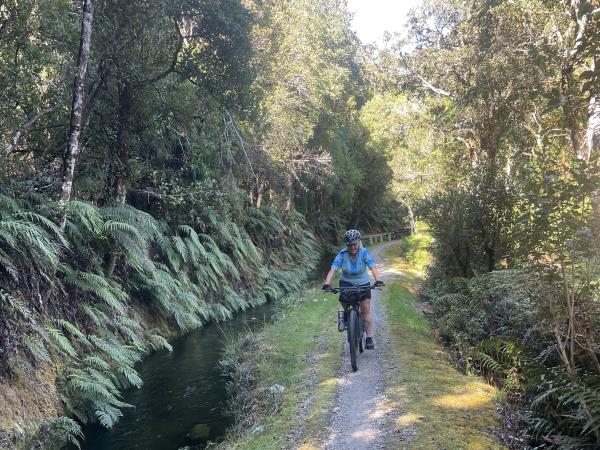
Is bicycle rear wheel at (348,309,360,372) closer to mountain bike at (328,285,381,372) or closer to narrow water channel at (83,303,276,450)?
mountain bike at (328,285,381,372)

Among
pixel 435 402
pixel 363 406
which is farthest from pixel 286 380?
pixel 435 402

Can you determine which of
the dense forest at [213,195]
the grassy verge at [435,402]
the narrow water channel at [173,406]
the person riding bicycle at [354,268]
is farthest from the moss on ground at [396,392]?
the person riding bicycle at [354,268]

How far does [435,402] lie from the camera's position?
18.4 feet

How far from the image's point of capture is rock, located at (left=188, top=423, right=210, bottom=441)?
6973mm

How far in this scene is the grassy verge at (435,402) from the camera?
4727mm

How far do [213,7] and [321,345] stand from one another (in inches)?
308

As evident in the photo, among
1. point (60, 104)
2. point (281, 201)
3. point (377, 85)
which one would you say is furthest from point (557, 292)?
point (281, 201)

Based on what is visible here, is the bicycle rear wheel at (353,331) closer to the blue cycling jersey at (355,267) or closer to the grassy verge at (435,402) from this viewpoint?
the blue cycling jersey at (355,267)

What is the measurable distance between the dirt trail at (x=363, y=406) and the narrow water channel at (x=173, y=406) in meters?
2.12

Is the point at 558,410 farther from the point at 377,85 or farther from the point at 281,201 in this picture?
the point at 281,201

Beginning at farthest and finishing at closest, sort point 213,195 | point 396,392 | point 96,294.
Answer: point 213,195 → point 96,294 → point 396,392

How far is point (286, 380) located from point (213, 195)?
787 centimetres

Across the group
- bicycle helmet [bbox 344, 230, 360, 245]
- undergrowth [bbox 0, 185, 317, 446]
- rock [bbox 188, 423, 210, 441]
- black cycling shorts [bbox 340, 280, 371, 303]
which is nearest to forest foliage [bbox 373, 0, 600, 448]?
black cycling shorts [bbox 340, 280, 371, 303]

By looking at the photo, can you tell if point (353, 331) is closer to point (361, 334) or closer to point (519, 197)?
point (361, 334)
